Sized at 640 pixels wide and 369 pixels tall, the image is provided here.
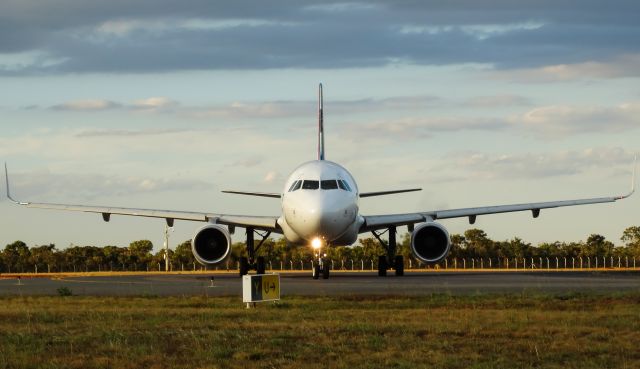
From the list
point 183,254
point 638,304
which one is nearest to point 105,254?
point 183,254

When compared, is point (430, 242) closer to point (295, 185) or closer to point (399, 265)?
point (399, 265)

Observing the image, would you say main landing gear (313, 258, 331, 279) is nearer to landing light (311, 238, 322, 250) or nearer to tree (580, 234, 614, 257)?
landing light (311, 238, 322, 250)

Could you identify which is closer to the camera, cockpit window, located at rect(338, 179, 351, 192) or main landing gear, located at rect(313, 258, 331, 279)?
cockpit window, located at rect(338, 179, 351, 192)

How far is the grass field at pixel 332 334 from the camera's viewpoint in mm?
15539

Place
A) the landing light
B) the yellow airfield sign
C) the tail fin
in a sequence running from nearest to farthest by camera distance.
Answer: the yellow airfield sign
the landing light
the tail fin

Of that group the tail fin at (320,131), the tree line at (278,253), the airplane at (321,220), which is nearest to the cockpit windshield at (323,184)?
the airplane at (321,220)

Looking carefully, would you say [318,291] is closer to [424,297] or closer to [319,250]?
[424,297]

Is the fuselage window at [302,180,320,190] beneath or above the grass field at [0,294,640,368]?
above

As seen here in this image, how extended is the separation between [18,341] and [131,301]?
9.93 m

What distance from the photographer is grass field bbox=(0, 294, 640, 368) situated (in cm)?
1554

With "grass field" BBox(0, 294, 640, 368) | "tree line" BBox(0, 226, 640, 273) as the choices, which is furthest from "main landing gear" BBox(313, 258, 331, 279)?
"tree line" BBox(0, 226, 640, 273)

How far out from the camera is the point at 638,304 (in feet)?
82.3

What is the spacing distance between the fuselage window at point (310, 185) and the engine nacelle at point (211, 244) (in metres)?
4.46

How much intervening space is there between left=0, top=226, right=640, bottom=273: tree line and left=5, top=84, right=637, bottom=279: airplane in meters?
33.1
